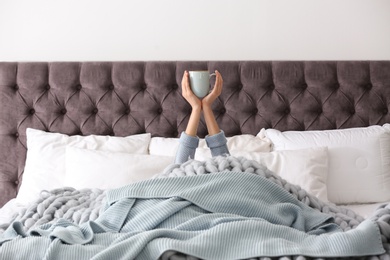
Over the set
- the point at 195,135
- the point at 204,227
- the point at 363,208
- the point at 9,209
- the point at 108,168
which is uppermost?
the point at 195,135

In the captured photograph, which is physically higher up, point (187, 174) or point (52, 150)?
point (187, 174)

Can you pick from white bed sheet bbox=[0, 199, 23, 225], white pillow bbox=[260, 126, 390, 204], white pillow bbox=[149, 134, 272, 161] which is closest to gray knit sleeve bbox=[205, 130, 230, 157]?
white pillow bbox=[149, 134, 272, 161]

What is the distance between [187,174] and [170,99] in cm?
118

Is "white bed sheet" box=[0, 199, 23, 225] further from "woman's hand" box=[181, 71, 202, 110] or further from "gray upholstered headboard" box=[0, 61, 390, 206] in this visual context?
"woman's hand" box=[181, 71, 202, 110]

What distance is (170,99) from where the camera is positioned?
10.2 feet

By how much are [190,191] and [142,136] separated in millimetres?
1234

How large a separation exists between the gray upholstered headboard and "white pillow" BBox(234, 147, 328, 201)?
0.37m

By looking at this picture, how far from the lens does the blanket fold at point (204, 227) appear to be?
4.98 feet

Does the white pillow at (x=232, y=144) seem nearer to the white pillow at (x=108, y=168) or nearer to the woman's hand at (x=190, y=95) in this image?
the white pillow at (x=108, y=168)

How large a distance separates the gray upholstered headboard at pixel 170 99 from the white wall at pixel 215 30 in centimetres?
15

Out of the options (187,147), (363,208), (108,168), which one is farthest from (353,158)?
(108,168)

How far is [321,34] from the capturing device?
3270mm

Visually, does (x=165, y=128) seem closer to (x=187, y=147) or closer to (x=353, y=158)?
(x=187, y=147)

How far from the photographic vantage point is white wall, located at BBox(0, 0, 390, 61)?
128 inches
